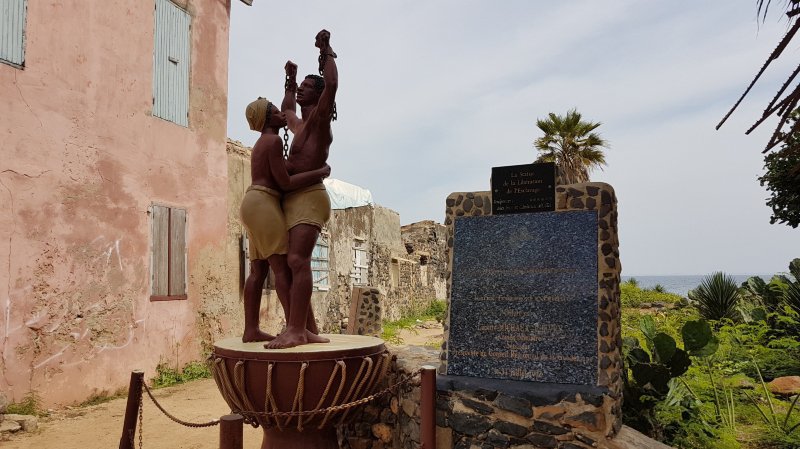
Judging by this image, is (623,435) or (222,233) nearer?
(623,435)

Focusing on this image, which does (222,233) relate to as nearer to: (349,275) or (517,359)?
(349,275)

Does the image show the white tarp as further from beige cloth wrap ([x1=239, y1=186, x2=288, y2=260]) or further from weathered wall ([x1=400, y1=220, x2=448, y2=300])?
beige cloth wrap ([x1=239, y1=186, x2=288, y2=260])

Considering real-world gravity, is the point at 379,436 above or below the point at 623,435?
below

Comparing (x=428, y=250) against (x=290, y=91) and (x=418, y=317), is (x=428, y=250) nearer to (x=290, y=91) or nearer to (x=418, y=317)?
(x=418, y=317)

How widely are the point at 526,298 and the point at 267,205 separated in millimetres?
1673

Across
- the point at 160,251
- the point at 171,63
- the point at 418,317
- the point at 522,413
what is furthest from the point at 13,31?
the point at 418,317

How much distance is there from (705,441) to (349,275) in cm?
964

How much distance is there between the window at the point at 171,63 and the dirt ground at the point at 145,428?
365 centimetres

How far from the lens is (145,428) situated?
565 centimetres

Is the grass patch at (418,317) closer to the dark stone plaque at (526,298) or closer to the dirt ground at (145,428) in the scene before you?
the dirt ground at (145,428)

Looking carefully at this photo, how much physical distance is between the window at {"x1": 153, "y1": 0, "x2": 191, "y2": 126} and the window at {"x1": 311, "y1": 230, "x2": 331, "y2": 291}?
4.62m

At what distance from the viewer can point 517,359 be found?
3475 mm

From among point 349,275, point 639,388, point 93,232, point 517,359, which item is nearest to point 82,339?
point 93,232

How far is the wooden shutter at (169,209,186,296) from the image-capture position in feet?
24.8
